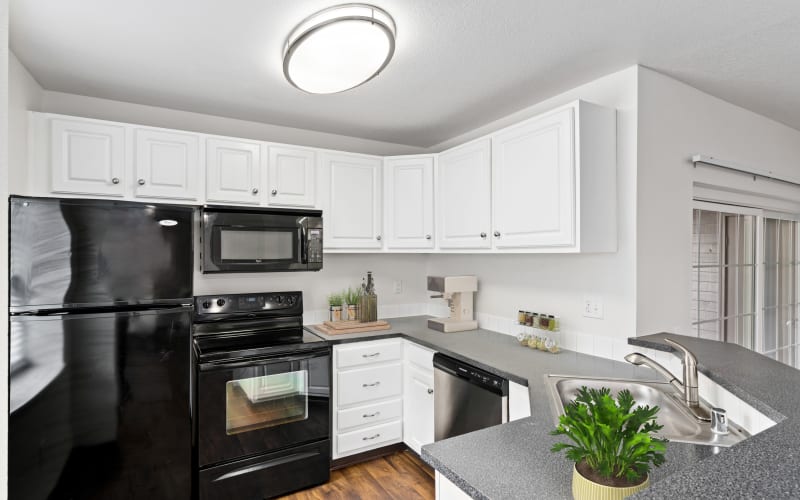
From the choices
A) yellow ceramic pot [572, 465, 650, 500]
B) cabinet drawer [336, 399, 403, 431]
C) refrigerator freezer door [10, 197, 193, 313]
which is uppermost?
refrigerator freezer door [10, 197, 193, 313]

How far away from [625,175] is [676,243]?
0.53 meters

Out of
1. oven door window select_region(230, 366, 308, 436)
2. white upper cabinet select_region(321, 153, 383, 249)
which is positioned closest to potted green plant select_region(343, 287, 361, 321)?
white upper cabinet select_region(321, 153, 383, 249)

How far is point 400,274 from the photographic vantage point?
149 inches

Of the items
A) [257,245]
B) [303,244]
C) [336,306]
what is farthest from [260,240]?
[336,306]

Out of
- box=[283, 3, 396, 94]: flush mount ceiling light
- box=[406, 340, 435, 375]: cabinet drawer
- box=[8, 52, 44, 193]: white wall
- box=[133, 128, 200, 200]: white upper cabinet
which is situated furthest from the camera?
box=[406, 340, 435, 375]: cabinet drawer

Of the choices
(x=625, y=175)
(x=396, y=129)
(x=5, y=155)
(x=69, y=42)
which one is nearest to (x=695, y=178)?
(x=625, y=175)

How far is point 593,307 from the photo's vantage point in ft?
8.04

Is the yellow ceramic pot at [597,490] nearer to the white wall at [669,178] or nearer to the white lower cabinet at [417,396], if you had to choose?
the white wall at [669,178]

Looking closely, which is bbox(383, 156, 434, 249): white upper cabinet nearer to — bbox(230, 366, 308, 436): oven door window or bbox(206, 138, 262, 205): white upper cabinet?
bbox(206, 138, 262, 205): white upper cabinet

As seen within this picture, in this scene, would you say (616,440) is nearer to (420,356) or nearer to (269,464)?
(420,356)

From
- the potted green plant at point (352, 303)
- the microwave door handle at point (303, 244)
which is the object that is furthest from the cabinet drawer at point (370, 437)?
the microwave door handle at point (303, 244)

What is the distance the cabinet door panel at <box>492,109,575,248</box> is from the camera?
2178mm

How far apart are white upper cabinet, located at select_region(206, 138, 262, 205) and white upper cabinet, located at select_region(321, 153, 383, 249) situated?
474 mm

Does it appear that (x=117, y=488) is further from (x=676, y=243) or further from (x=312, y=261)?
(x=676, y=243)
